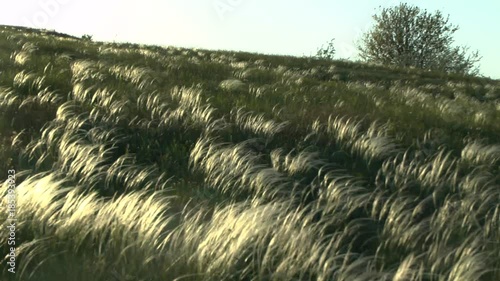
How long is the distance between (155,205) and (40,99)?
3758mm

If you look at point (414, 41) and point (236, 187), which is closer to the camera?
point (236, 187)

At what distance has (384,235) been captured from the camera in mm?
3355

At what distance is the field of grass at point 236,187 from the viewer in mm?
2830

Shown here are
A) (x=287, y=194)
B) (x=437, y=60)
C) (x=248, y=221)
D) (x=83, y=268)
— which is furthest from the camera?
(x=437, y=60)

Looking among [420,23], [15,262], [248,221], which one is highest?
[420,23]

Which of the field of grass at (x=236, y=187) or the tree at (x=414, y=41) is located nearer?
the field of grass at (x=236, y=187)

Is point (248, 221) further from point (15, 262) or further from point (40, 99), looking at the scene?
point (40, 99)

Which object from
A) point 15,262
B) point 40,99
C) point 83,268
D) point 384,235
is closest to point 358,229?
point 384,235

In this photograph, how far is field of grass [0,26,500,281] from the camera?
283cm

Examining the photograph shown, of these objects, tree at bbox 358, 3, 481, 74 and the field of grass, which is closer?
the field of grass

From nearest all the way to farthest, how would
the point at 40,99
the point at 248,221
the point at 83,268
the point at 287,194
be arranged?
the point at 83,268, the point at 248,221, the point at 287,194, the point at 40,99

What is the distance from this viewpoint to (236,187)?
165 inches

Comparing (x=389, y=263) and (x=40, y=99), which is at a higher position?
(x=40, y=99)

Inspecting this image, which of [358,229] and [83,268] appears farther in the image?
[358,229]
